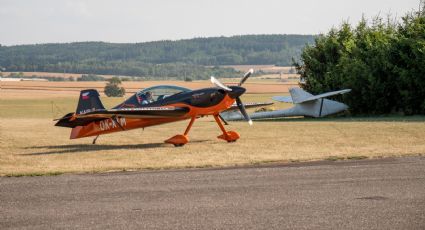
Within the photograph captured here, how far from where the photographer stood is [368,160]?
17812 millimetres

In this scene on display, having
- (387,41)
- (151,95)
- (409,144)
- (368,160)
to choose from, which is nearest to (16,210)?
(368,160)

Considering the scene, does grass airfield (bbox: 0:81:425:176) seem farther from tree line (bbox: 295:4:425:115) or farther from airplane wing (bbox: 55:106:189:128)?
tree line (bbox: 295:4:425:115)

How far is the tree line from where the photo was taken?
37.6 metres

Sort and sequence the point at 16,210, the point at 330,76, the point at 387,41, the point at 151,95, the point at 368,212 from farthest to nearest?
the point at 330,76 → the point at 387,41 → the point at 151,95 → the point at 16,210 → the point at 368,212

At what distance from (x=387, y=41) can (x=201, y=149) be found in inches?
855

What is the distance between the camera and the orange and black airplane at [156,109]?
2241 centimetres

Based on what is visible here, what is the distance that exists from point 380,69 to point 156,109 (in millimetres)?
20541

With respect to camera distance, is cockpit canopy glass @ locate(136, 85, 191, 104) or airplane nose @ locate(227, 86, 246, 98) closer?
airplane nose @ locate(227, 86, 246, 98)

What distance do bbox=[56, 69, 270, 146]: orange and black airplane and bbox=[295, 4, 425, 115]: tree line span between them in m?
16.9

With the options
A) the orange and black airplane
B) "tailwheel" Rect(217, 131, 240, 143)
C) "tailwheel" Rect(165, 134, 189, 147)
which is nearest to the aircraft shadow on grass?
the orange and black airplane

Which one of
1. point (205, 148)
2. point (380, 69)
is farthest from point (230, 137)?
point (380, 69)

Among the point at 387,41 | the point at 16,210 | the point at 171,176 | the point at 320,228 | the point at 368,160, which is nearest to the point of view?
the point at 320,228

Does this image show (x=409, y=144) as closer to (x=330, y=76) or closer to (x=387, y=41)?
(x=387, y=41)

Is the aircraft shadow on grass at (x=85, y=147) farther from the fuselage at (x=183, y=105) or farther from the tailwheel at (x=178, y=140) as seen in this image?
the tailwheel at (x=178, y=140)
